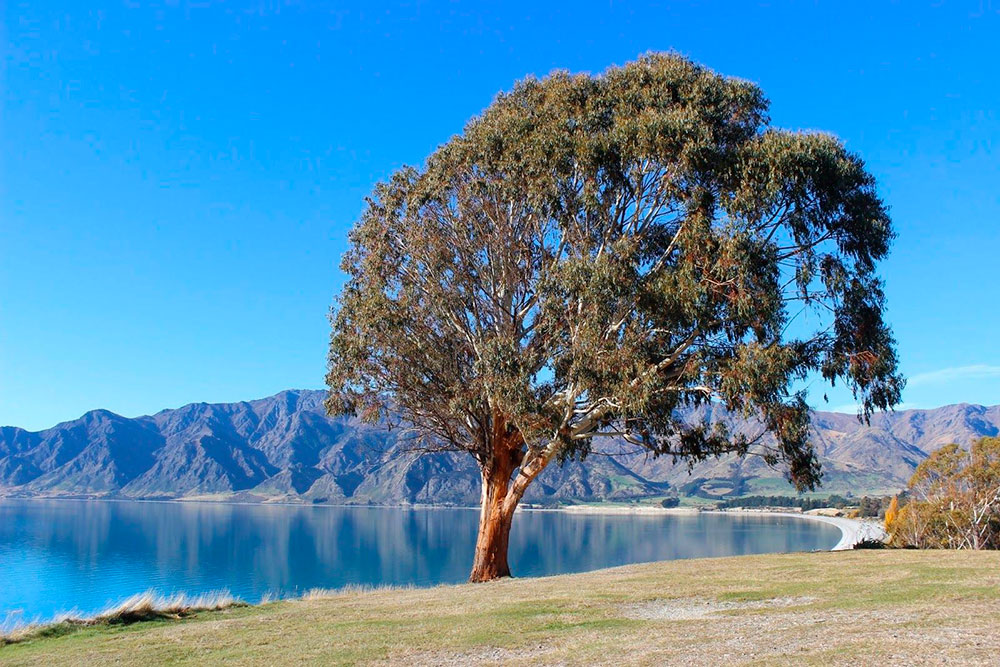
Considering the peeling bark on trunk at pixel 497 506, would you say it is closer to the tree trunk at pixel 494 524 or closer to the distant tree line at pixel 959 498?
the tree trunk at pixel 494 524

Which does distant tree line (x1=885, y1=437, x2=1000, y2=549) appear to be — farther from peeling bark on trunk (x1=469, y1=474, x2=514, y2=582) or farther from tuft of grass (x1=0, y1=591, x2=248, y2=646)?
tuft of grass (x1=0, y1=591, x2=248, y2=646)

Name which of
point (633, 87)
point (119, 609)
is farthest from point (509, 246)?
point (119, 609)

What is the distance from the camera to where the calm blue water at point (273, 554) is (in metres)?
58.8

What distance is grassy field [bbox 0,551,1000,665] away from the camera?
7676 mm

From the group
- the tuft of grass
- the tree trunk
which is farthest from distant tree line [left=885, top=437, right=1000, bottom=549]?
the tuft of grass

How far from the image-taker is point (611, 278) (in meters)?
16.6

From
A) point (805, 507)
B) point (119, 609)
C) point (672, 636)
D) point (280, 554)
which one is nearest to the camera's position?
point (672, 636)

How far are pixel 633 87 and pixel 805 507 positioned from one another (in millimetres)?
202192

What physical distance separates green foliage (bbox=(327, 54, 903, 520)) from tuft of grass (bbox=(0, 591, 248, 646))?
7.49 m

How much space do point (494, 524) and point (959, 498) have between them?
97.1 feet

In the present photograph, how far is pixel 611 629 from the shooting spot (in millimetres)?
9281

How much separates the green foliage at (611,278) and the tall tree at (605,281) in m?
0.05

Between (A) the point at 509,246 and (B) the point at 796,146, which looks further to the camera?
(A) the point at 509,246

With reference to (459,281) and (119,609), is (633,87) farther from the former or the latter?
(119,609)
